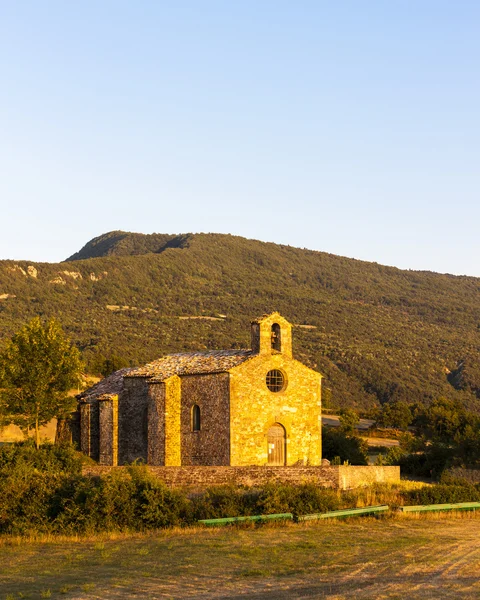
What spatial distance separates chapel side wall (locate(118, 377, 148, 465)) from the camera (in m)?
40.4

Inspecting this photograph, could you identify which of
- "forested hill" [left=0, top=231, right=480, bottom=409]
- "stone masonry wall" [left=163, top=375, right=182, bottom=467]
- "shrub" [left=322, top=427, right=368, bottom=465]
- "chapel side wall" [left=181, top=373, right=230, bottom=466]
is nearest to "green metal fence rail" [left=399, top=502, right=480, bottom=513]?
"chapel side wall" [left=181, top=373, right=230, bottom=466]

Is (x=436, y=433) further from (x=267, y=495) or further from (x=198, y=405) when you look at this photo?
(x=267, y=495)

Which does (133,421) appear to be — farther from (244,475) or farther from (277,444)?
(244,475)

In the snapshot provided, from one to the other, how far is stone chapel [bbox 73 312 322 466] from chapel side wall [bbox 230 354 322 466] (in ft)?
0.14

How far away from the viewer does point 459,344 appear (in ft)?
413

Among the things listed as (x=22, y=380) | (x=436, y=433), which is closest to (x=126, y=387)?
(x=22, y=380)

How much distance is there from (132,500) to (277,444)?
952 cm

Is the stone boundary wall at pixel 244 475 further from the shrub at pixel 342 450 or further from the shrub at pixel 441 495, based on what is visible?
the shrub at pixel 342 450

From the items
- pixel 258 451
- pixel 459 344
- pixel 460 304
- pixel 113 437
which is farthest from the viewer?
pixel 460 304

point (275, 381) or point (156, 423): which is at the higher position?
point (275, 381)

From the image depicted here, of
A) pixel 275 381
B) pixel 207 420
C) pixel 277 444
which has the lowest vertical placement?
pixel 277 444

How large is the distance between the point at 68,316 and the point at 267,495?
8302 centimetres

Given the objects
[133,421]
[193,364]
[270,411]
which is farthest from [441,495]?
[133,421]

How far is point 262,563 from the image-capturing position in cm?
2205
